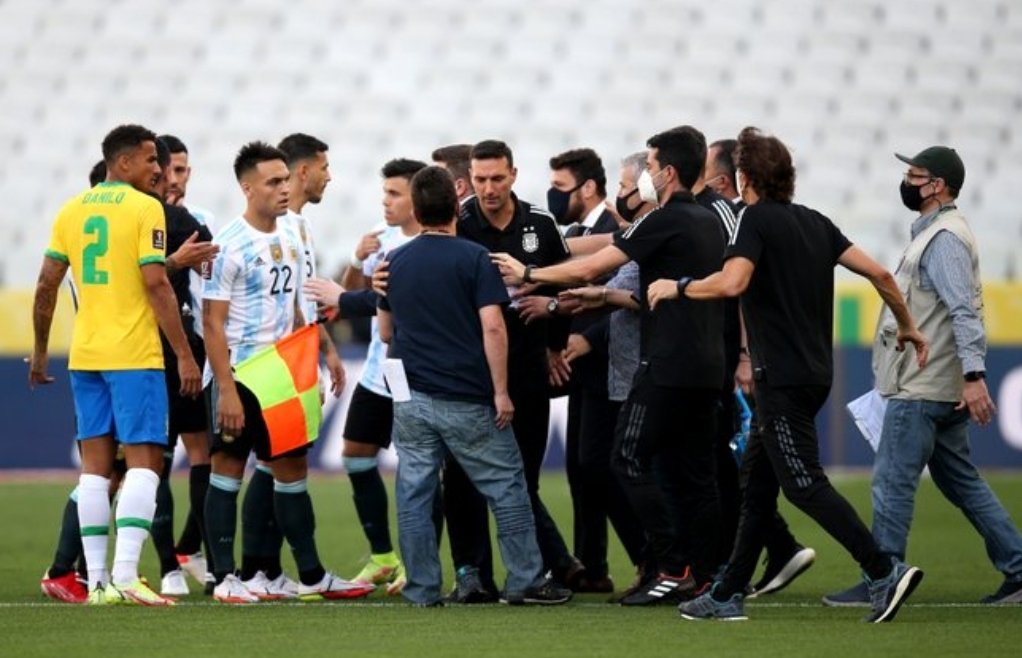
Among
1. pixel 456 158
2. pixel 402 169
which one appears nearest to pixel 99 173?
pixel 402 169

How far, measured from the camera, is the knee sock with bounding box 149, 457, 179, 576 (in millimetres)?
10328

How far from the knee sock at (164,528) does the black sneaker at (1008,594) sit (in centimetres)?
434

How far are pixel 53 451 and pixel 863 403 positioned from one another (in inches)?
442

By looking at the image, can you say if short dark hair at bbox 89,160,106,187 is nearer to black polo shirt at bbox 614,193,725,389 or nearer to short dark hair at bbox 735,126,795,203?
black polo shirt at bbox 614,193,725,389

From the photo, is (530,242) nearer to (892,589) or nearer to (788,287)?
(788,287)

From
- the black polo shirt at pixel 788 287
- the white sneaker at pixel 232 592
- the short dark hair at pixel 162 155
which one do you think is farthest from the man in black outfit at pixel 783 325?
the short dark hair at pixel 162 155

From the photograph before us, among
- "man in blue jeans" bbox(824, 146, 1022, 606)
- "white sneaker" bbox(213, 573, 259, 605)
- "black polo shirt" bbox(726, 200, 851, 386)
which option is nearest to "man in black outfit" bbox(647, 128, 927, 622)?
"black polo shirt" bbox(726, 200, 851, 386)

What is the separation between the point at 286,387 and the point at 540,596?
1.69 metres

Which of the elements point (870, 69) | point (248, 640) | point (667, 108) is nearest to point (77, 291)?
point (248, 640)

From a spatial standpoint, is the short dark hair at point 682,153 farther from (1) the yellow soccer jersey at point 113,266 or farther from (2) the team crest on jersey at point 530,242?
(1) the yellow soccer jersey at point 113,266

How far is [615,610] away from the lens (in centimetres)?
904

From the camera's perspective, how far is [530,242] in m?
Answer: 9.64

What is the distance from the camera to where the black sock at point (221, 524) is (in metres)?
9.64

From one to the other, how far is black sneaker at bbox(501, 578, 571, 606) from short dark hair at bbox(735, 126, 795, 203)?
2.31 m
